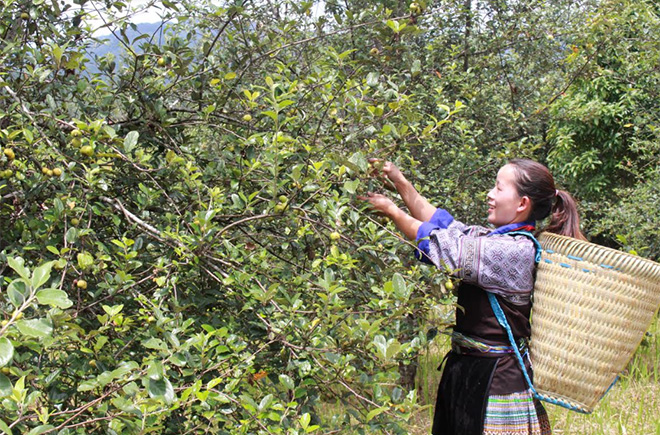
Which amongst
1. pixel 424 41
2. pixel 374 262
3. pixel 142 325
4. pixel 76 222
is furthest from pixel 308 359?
pixel 424 41

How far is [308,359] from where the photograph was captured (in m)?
1.59

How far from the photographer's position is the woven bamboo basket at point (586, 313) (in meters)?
1.89

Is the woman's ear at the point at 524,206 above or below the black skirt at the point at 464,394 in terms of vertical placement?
above

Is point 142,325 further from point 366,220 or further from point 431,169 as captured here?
point 431,169

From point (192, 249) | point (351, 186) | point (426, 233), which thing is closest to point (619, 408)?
point (426, 233)

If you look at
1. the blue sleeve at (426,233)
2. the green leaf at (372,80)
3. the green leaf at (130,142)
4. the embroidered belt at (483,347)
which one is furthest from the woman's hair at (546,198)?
the green leaf at (130,142)

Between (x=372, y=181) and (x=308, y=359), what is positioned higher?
(x=372, y=181)

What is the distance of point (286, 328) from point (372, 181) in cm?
73

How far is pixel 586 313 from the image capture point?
1.91 m

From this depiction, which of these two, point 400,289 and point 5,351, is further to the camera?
point 400,289

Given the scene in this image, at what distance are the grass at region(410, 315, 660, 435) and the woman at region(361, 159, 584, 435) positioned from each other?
148cm

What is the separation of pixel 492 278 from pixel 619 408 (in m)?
2.56

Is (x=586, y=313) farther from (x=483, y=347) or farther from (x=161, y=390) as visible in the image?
(x=161, y=390)

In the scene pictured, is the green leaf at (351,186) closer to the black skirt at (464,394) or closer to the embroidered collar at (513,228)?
the embroidered collar at (513,228)
